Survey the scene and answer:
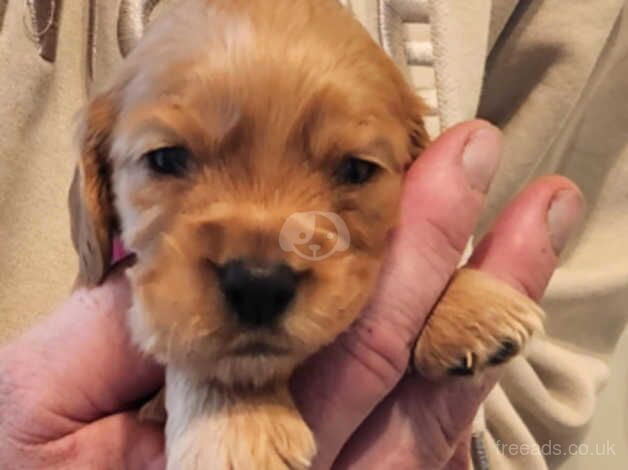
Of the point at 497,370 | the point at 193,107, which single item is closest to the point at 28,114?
the point at 193,107

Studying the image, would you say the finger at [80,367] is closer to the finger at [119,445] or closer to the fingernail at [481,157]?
the finger at [119,445]

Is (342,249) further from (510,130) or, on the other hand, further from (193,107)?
(510,130)

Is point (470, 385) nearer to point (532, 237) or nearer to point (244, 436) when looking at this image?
point (532, 237)

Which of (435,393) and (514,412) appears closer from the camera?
(435,393)

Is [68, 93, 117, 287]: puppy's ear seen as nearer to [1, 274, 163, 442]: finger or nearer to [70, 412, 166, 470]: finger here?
[1, 274, 163, 442]: finger

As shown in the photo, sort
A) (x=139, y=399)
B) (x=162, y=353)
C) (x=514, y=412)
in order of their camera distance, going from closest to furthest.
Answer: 1. (x=162, y=353)
2. (x=139, y=399)
3. (x=514, y=412)

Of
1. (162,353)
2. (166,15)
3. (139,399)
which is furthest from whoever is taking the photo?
(139,399)

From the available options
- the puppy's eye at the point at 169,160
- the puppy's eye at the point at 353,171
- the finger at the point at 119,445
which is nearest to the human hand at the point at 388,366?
the finger at the point at 119,445

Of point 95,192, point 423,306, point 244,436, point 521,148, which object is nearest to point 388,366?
point 423,306
